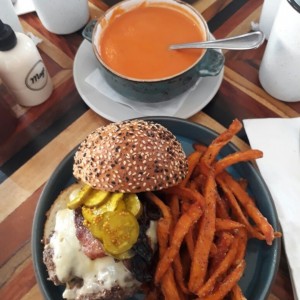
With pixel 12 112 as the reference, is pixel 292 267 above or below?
below

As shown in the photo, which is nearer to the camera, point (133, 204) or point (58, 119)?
point (133, 204)

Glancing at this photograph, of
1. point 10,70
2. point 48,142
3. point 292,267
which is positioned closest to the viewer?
point 292,267

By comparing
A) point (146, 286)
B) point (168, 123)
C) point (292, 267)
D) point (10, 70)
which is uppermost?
point (10, 70)

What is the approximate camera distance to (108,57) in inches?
47.4

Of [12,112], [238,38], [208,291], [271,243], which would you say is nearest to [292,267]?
[271,243]

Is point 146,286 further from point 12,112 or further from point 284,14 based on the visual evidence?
point 284,14

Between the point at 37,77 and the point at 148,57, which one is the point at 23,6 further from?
the point at 148,57

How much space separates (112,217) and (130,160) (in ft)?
0.48

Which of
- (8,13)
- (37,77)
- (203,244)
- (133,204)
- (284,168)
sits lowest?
(284,168)

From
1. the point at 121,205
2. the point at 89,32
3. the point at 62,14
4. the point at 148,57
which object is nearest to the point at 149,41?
the point at 148,57

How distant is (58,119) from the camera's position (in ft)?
4.17

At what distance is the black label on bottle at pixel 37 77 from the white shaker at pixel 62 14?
25 centimetres

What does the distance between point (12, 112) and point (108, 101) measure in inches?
11.8

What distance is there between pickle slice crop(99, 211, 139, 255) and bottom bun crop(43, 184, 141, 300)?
0.22ft
